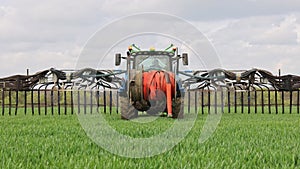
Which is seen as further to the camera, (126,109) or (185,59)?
(126,109)

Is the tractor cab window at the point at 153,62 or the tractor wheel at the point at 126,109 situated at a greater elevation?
the tractor cab window at the point at 153,62

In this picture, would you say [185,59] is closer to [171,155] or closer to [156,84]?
[156,84]

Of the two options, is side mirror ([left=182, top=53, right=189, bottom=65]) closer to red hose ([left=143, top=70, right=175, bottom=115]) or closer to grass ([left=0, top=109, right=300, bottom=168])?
red hose ([left=143, top=70, right=175, bottom=115])

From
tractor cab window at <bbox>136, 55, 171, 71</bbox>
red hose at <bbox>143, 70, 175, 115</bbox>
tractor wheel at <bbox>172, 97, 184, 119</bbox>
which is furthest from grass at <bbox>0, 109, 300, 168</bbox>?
tractor cab window at <bbox>136, 55, 171, 71</bbox>

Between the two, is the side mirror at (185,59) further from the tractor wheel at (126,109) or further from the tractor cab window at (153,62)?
the tractor wheel at (126,109)

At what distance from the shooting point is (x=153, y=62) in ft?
40.0

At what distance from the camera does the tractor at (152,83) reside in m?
11.0

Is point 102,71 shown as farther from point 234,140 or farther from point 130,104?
point 234,140

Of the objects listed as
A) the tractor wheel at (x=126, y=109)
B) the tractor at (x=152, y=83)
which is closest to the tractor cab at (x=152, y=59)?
the tractor at (x=152, y=83)

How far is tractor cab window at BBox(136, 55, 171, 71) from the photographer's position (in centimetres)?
1204

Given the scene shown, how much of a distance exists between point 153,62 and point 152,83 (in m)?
1.27

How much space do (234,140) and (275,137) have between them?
35.5 inches

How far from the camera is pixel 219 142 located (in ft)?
20.0

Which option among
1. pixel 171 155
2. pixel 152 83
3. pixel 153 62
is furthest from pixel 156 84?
pixel 171 155
